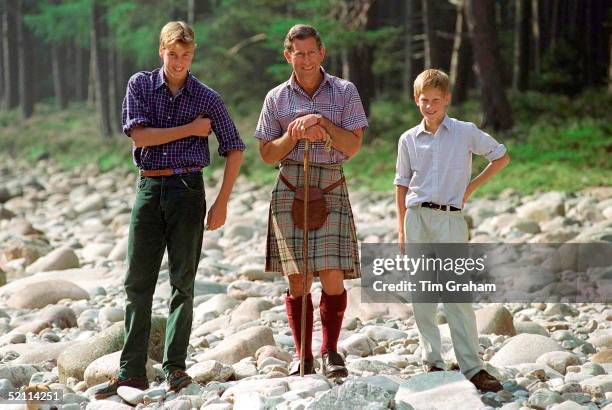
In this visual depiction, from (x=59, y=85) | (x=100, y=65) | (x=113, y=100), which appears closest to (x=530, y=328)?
(x=100, y=65)

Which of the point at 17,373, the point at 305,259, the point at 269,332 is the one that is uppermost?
the point at 305,259

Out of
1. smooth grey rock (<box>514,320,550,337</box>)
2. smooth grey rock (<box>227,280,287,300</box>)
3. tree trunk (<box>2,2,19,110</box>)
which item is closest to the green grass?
smooth grey rock (<box>227,280,287,300</box>)

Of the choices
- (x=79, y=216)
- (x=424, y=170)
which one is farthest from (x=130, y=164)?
(x=424, y=170)

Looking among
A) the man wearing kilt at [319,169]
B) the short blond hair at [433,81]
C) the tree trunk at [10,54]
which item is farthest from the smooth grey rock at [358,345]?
the tree trunk at [10,54]

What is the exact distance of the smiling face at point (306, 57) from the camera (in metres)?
4.70

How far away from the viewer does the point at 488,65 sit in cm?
1780

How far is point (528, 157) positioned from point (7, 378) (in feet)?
38.1

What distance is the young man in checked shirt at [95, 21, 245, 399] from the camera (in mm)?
4746

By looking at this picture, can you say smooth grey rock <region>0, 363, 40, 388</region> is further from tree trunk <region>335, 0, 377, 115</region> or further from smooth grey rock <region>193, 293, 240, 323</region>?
tree trunk <region>335, 0, 377, 115</region>

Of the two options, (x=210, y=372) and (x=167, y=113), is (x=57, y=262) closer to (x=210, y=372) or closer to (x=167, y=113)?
(x=210, y=372)

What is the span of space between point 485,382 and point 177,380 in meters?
1.43

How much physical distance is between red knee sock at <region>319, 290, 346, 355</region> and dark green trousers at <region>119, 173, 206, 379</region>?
63 cm

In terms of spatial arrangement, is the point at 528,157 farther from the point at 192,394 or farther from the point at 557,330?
the point at 192,394

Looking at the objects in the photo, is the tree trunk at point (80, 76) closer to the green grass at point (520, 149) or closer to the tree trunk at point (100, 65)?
the tree trunk at point (100, 65)
